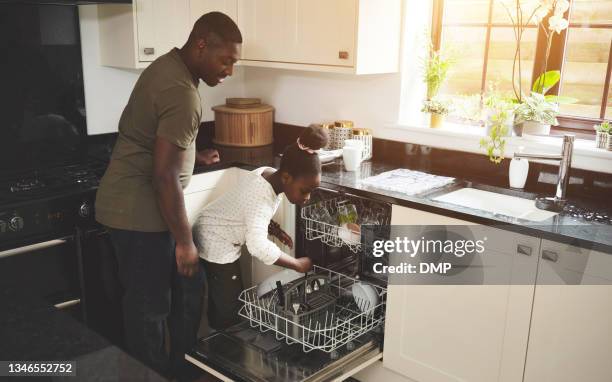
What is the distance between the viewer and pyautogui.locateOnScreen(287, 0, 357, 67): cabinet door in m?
2.68

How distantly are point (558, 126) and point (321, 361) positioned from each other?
4.81 feet

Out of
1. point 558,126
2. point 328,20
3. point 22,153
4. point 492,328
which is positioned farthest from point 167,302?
point 558,126

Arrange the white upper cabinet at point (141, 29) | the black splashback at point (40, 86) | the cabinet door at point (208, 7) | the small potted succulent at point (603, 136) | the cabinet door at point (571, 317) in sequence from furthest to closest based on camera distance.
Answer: the cabinet door at point (208, 7)
the white upper cabinet at point (141, 29)
the black splashback at point (40, 86)
the small potted succulent at point (603, 136)
the cabinet door at point (571, 317)

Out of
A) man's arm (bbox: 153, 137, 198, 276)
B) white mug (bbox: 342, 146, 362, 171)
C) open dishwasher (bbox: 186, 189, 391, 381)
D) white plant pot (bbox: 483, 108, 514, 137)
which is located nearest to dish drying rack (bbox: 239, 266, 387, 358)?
open dishwasher (bbox: 186, 189, 391, 381)

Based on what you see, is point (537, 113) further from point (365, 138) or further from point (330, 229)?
point (330, 229)

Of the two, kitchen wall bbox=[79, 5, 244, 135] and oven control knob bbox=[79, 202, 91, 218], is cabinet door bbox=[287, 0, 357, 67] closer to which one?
kitchen wall bbox=[79, 5, 244, 135]

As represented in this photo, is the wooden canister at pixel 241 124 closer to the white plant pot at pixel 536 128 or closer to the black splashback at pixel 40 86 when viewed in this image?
the black splashback at pixel 40 86

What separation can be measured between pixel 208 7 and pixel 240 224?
1281mm

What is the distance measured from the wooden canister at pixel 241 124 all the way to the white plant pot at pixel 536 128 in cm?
135

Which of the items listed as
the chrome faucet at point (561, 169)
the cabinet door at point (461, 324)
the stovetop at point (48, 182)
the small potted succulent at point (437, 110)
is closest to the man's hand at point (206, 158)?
the stovetop at point (48, 182)

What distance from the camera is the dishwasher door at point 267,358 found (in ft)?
6.97

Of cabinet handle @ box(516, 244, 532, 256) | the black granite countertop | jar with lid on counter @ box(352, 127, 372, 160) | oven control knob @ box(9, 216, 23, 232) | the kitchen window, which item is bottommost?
oven control knob @ box(9, 216, 23, 232)

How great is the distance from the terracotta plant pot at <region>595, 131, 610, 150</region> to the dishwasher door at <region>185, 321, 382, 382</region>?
1174 millimetres

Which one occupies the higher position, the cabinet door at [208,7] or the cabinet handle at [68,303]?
the cabinet door at [208,7]
